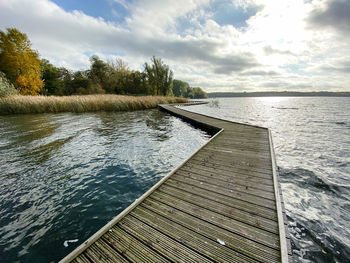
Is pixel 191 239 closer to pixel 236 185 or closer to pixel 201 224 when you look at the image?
pixel 201 224

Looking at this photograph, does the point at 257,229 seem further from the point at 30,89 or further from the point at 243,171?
the point at 30,89

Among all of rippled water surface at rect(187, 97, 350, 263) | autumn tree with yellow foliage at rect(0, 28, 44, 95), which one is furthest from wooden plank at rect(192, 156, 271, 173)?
autumn tree with yellow foliage at rect(0, 28, 44, 95)

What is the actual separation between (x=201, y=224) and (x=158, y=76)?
36.4 m

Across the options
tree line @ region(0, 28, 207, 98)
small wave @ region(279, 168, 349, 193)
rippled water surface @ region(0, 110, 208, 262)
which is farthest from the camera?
tree line @ region(0, 28, 207, 98)

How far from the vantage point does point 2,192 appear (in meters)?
3.02

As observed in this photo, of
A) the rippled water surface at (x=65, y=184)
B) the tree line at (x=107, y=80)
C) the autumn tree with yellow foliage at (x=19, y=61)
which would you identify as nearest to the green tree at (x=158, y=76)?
the tree line at (x=107, y=80)

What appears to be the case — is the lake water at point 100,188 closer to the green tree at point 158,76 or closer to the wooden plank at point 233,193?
the wooden plank at point 233,193

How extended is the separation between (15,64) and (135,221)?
1351 inches

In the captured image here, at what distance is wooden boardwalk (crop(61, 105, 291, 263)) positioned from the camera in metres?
1.58

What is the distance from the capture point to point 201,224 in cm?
198

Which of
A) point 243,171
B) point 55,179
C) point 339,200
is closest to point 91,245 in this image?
point 55,179

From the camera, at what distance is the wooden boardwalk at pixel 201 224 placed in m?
1.58

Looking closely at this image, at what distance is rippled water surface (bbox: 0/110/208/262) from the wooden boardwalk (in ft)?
2.33

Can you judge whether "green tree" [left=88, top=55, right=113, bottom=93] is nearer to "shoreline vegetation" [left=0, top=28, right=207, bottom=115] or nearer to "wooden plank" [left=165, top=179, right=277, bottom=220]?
"shoreline vegetation" [left=0, top=28, right=207, bottom=115]
